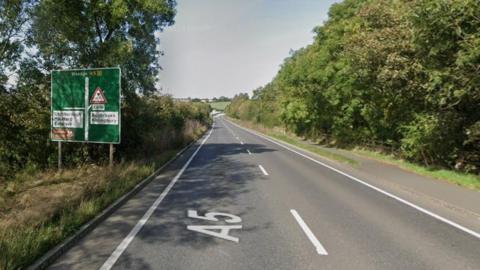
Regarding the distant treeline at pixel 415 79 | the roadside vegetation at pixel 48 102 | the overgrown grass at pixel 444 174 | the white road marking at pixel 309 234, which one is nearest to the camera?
the white road marking at pixel 309 234

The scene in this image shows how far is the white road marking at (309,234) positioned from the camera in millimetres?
5641

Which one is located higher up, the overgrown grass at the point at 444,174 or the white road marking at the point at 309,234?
the overgrown grass at the point at 444,174

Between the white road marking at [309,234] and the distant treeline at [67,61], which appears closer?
the white road marking at [309,234]

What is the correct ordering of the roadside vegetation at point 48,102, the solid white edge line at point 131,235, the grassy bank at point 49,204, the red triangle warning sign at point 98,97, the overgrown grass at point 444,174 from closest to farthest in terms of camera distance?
the solid white edge line at point 131,235 < the grassy bank at point 49,204 < the roadside vegetation at point 48,102 < the overgrown grass at point 444,174 < the red triangle warning sign at point 98,97

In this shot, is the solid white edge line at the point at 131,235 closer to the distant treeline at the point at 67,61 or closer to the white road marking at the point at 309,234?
the white road marking at the point at 309,234

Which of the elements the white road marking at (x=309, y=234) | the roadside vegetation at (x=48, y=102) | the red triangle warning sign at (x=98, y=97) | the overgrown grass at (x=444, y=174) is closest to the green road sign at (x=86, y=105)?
the red triangle warning sign at (x=98, y=97)

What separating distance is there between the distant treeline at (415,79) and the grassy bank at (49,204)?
10130 millimetres

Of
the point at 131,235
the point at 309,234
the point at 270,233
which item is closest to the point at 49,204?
the point at 131,235

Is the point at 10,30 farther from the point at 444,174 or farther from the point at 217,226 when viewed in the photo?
the point at 444,174

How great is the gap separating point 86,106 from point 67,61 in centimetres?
334

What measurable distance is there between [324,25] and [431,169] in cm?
1901

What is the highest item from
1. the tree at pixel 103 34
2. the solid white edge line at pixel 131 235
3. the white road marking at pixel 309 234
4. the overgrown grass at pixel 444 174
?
the tree at pixel 103 34

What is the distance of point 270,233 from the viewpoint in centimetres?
650

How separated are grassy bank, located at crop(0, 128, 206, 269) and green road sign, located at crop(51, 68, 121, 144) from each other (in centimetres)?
127
